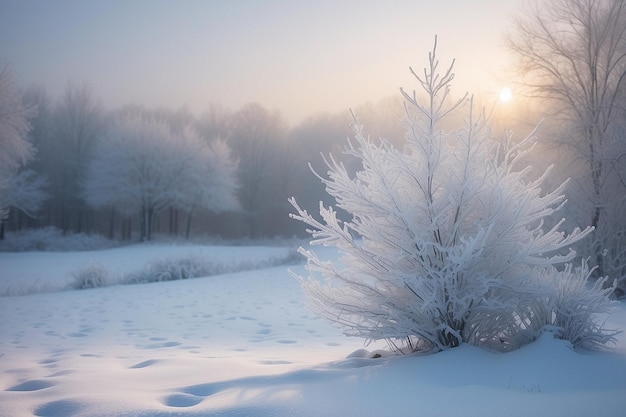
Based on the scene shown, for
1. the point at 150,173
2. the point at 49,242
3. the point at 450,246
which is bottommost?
the point at 49,242

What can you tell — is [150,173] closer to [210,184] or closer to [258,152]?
[210,184]

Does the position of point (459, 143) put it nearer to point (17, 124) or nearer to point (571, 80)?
point (571, 80)

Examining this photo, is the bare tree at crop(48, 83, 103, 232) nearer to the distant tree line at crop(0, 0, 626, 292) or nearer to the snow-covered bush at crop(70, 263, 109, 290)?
the distant tree line at crop(0, 0, 626, 292)

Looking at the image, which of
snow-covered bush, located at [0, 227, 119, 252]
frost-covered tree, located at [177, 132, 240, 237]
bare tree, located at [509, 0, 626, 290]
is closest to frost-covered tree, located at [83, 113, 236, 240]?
frost-covered tree, located at [177, 132, 240, 237]

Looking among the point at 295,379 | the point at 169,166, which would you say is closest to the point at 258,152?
the point at 169,166

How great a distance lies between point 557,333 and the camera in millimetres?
3328

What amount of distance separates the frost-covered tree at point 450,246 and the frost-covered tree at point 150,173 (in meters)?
31.0

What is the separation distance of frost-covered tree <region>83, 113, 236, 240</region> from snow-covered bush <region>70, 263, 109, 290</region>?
19397mm

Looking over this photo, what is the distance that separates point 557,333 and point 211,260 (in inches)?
557

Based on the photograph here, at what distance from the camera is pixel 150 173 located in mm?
32656

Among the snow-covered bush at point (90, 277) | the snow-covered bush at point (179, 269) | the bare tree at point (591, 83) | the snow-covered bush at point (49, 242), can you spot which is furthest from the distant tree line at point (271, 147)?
the snow-covered bush at point (90, 277)

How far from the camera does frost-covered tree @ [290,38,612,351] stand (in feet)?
10.9

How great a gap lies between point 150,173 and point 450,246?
106ft

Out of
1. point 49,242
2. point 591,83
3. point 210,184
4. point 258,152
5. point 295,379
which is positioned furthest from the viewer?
point 258,152
